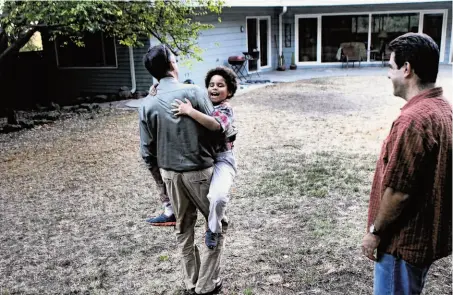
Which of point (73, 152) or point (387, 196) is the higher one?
point (387, 196)

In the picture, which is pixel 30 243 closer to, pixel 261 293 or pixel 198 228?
pixel 198 228

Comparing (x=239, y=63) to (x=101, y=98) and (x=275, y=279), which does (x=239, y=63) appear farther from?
(x=275, y=279)

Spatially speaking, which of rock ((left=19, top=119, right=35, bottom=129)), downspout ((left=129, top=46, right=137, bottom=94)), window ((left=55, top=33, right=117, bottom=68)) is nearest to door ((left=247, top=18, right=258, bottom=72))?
downspout ((left=129, top=46, right=137, bottom=94))

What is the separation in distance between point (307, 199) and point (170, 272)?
1.87m

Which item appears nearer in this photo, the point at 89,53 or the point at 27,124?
the point at 27,124

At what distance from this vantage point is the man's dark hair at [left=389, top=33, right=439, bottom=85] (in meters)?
1.62

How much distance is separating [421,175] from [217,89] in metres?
1.44

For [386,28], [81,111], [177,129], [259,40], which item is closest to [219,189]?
[177,129]

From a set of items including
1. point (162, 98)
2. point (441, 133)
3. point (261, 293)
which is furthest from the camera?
point (261, 293)

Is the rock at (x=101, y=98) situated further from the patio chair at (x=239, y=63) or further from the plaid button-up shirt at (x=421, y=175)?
the plaid button-up shirt at (x=421, y=175)

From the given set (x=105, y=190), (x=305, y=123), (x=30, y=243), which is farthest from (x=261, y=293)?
(x=305, y=123)

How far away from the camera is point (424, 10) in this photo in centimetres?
1700

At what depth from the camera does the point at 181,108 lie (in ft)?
8.09

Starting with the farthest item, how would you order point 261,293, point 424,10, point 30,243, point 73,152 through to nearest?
point 424,10 → point 73,152 → point 30,243 → point 261,293
